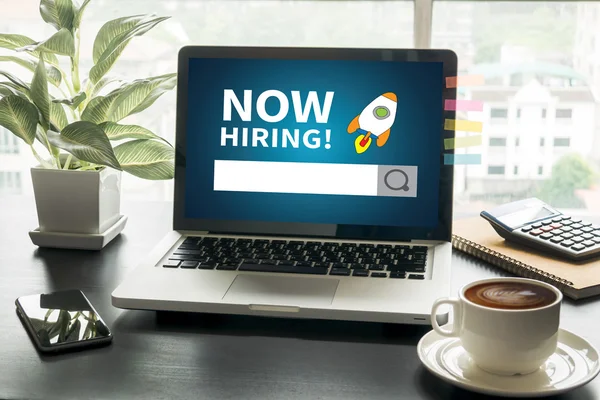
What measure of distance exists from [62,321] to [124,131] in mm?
391

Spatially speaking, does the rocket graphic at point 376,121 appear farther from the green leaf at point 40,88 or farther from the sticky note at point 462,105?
the green leaf at point 40,88

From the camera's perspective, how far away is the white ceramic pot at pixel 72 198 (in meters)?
1.15

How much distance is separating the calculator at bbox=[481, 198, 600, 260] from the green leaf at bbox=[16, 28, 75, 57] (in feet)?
2.21

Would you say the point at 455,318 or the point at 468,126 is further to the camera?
the point at 468,126

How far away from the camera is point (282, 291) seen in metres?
0.93

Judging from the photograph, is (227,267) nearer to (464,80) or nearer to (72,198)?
(72,198)

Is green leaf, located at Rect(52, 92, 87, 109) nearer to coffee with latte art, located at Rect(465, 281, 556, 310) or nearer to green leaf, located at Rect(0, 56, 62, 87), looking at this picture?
green leaf, located at Rect(0, 56, 62, 87)

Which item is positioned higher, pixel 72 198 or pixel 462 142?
pixel 462 142

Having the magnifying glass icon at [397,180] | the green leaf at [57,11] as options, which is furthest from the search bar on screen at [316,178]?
the green leaf at [57,11]

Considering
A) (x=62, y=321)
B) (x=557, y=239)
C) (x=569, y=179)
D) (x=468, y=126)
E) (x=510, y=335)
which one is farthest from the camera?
(x=569, y=179)

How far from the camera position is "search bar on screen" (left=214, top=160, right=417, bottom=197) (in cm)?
111

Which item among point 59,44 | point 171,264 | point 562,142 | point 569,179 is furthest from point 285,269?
point 569,179

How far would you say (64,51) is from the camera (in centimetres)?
114

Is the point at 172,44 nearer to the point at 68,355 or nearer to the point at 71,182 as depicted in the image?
the point at 71,182
